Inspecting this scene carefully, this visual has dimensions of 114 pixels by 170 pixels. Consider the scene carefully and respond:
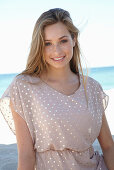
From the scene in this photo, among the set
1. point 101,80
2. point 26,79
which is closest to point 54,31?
point 26,79

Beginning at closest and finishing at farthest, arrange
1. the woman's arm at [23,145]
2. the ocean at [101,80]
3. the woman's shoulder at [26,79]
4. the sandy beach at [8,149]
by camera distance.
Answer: the woman's arm at [23,145] < the woman's shoulder at [26,79] < the sandy beach at [8,149] < the ocean at [101,80]

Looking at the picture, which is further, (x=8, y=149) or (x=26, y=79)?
(x=8, y=149)

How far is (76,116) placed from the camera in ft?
7.50

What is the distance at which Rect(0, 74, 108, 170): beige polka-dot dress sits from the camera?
222 centimetres

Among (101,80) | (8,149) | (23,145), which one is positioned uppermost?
(23,145)

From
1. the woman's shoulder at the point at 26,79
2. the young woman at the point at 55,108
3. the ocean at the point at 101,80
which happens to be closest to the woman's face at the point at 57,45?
the young woman at the point at 55,108

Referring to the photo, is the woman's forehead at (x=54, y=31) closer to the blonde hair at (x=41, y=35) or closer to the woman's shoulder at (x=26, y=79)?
the blonde hair at (x=41, y=35)

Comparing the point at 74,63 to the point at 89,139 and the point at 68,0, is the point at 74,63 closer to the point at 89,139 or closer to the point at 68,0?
the point at 89,139

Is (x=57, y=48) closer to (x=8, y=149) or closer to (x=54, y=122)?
(x=54, y=122)

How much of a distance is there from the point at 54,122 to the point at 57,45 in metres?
0.66

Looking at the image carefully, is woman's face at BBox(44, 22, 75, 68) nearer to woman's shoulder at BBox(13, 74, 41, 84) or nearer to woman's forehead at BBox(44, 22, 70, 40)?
woman's forehead at BBox(44, 22, 70, 40)

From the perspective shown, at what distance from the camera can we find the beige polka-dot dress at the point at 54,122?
222 centimetres

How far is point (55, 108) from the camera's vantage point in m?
2.27

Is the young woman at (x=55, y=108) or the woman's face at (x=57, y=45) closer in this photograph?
the young woman at (x=55, y=108)
